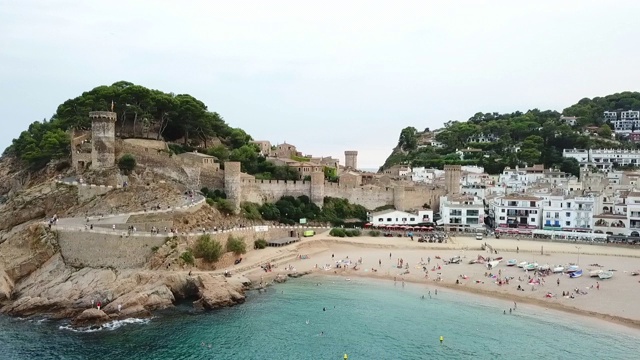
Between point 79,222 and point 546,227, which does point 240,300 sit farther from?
point 546,227

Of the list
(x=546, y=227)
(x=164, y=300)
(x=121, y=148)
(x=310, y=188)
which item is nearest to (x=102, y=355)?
(x=164, y=300)

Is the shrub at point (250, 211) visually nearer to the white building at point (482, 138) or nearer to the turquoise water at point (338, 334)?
the turquoise water at point (338, 334)

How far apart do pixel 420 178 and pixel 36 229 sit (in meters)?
39.2

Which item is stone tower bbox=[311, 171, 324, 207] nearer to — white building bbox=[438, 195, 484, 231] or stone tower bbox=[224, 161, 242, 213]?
stone tower bbox=[224, 161, 242, 213]

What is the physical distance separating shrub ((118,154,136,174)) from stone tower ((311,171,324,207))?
43.6 feet

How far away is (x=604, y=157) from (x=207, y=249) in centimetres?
5393

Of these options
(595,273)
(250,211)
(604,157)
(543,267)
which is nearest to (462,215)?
(543,267)

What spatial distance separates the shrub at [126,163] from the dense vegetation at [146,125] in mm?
5500

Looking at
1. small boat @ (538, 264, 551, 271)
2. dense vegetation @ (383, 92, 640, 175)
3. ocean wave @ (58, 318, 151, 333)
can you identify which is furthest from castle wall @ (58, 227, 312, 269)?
dense vegetation @ (383, 92, 640, 175)

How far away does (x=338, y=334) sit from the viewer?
74.1 feet

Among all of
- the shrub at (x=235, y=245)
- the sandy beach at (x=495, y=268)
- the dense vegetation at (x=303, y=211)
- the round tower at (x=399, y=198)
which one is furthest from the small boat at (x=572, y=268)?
the shrub at (x=235, y=245)

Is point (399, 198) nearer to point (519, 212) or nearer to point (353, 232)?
point (353, 232)

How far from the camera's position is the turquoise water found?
67.1 feet

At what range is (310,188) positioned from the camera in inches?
1673
